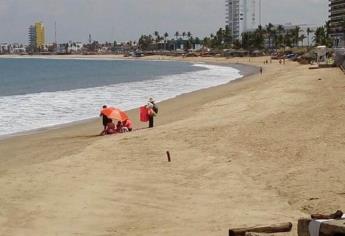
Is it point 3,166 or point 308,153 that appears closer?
point 308,153

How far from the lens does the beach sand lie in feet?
22.4

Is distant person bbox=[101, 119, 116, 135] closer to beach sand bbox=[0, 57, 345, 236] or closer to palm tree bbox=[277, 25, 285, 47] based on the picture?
beach sand bbox=[0, 57, 345, 236]

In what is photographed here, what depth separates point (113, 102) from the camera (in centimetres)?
2877

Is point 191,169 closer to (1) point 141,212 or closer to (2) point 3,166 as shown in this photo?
(1) point 141,212

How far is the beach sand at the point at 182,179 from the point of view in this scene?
22.4ft

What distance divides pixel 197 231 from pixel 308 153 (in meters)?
4.04

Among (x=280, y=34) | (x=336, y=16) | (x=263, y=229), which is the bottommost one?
(x=263, y=229)

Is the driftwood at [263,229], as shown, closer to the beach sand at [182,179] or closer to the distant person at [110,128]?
the beach sand at [182,179]

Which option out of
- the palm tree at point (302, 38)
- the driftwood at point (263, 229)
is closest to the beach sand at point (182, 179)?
the driftwood at point (263, 229)

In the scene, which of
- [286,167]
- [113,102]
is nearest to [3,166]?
[286,167]

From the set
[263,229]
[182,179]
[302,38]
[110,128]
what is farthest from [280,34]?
[263,229]

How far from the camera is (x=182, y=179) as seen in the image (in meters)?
8.85

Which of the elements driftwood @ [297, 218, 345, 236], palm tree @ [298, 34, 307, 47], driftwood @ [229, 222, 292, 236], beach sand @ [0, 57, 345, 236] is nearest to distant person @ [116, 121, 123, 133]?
beach sand @ [0, 57, 345, 236]

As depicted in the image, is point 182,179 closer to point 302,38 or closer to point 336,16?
point 336,16
